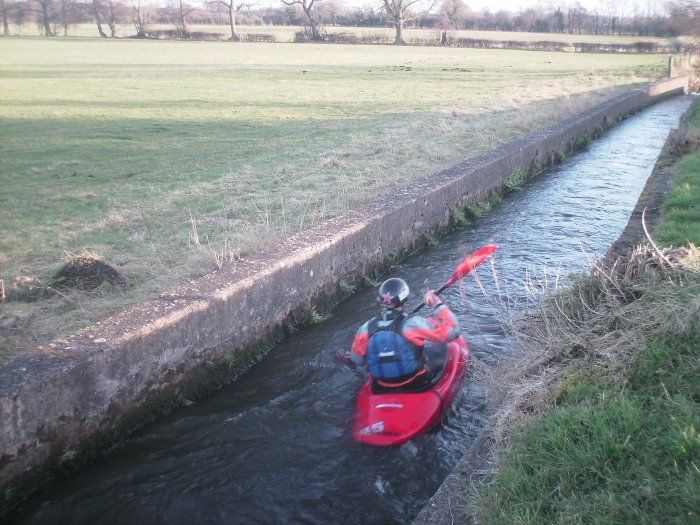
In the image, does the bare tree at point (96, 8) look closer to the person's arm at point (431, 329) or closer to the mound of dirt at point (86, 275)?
the mound of dirt at point (86, 275)

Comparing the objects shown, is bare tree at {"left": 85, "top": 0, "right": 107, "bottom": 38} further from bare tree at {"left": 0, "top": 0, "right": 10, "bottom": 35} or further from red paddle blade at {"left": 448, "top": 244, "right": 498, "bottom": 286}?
red paddle blade at {"left": 448, "top": 244, "right": 498, "bottom": 286}

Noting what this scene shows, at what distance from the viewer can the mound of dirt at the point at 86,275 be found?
6.08m

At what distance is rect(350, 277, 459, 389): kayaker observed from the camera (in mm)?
4777

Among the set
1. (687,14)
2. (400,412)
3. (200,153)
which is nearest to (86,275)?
(400,412)

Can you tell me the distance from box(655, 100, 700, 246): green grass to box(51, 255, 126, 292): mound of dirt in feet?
17.8

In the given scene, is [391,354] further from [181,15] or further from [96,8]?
[96,8]

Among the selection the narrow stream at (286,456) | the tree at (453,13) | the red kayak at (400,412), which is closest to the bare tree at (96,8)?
the tree at (453,13)

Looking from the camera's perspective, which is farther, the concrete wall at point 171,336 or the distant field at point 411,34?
the distant field at point 411,34

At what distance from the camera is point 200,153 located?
1249 centimetres

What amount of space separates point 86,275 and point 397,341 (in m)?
3.32

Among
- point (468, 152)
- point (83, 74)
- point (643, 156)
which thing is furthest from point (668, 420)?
point (83, 74)

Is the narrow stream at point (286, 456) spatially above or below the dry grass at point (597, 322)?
below

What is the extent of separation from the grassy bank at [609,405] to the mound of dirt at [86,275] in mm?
3988

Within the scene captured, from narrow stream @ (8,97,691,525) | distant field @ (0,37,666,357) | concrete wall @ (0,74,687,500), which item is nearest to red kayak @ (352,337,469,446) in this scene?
narrow stream @ (8,97,691,525)
